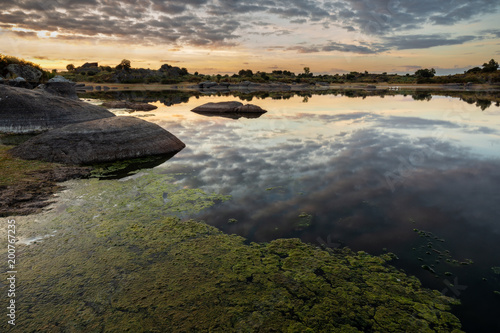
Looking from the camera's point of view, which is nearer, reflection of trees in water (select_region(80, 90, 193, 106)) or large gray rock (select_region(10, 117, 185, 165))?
large gray rock (select_region(10, 117, 185, 165))

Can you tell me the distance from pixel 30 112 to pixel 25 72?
34253mm

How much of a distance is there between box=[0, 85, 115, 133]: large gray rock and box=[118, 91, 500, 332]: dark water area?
8488 millimetres

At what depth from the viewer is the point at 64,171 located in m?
11.0

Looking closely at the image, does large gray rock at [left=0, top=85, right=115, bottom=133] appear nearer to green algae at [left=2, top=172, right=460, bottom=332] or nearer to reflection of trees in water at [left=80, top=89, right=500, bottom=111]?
green algae at [left=2, top=172, right=460, bottom=332]

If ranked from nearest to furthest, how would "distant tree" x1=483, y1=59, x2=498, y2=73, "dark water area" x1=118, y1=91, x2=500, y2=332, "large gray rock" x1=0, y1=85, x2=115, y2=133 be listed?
"dark water area" x1=118, y1=91, x2=500, y2=332, "large gray rock" x1=0, y1=85, x2=115, y2=133, "distant tree" x1=483, y1=59, x2=498, y2=73

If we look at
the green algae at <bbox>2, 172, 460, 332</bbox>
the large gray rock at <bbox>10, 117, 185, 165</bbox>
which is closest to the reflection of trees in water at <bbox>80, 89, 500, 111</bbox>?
the large gray rock at <bbox>10, 117, 185, 165</bbox>

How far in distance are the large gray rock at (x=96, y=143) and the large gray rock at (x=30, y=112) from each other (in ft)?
17.8

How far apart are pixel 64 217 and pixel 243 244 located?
16.4ft

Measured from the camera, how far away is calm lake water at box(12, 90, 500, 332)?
19.8ft

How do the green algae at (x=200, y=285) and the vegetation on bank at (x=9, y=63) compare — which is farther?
the vegetation on bank at (x=9, y=63)

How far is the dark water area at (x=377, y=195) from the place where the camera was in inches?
237

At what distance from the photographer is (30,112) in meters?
18.2

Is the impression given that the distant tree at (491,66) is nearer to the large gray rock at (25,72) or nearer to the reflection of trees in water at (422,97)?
the reflection of trees in water at (422,97)

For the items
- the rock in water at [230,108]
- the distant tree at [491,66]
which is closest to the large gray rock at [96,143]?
the rock in water at [230,108]
